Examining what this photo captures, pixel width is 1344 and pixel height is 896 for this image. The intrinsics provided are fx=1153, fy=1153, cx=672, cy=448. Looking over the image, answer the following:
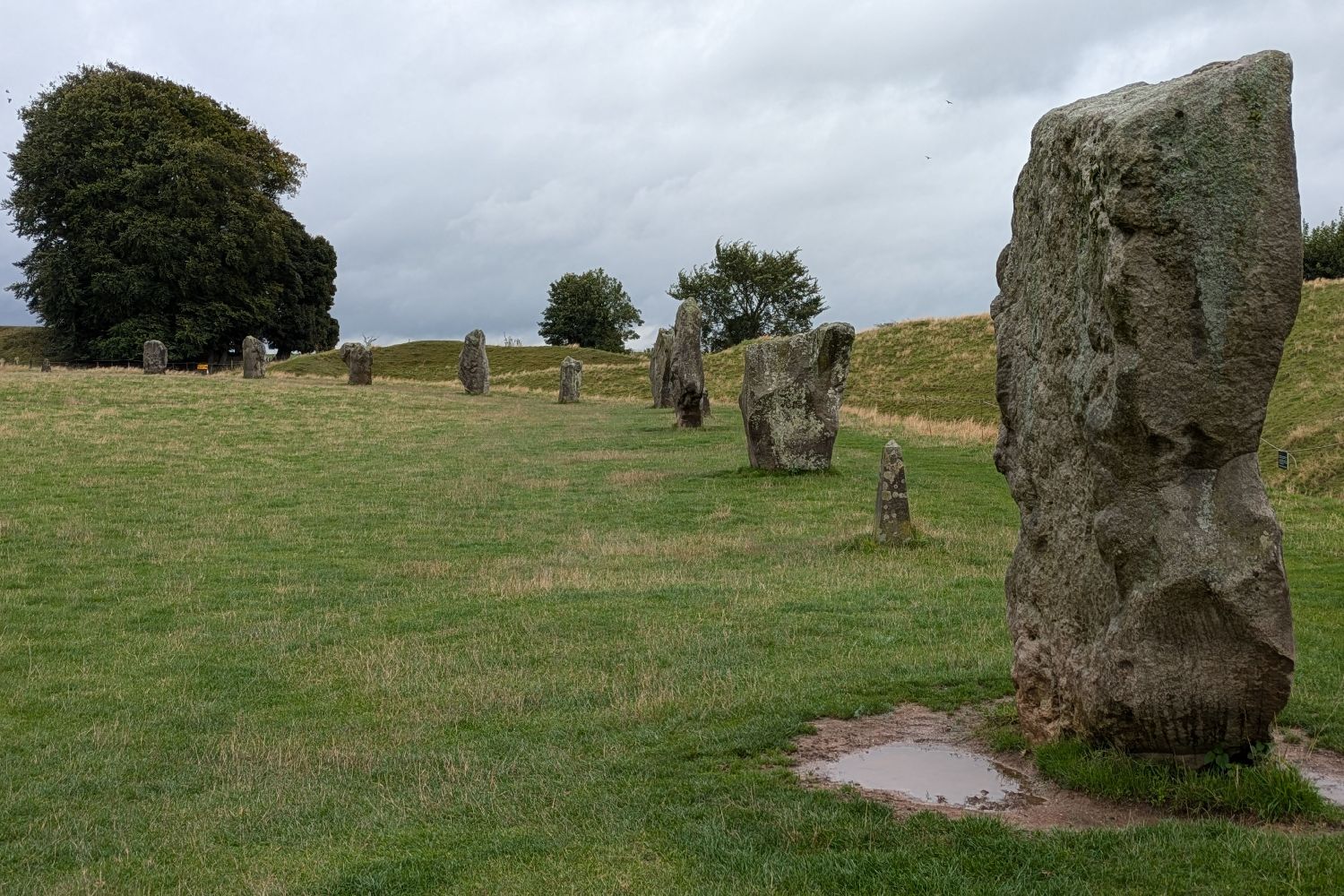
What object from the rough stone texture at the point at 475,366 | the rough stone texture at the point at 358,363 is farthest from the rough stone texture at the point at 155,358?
the rough stone texture at the point at 475,366

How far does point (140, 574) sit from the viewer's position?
15.9 meters

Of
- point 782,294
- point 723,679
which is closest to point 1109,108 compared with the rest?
point 723,679

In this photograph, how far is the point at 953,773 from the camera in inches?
301

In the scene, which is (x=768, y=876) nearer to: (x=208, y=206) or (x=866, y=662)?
(x=866, y=662)

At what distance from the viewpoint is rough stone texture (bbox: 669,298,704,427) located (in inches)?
1404

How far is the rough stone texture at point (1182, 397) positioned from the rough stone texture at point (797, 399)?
57.7ft

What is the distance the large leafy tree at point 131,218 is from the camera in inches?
2445

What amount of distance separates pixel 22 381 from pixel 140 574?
3417cm

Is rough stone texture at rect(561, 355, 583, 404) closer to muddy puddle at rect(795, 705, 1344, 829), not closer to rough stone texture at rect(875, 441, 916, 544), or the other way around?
rough stone texture at rect(875, 441, 916, 544)

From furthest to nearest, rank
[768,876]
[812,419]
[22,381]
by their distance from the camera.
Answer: [22,381] < [812,419] < [768,876]

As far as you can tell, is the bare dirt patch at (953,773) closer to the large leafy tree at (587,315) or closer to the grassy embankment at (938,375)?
the grassy embankment at (938,375)

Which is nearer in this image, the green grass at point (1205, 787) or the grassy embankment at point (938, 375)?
the green grass at point (1205, 787)

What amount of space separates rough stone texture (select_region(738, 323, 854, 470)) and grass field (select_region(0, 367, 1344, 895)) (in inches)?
31.4

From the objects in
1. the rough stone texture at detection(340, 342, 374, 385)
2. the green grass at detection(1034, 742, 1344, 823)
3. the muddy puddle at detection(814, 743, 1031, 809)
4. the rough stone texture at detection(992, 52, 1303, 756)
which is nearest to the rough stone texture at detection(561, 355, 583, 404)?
the rough stone texture at detection(340, 342, 374, 385)
